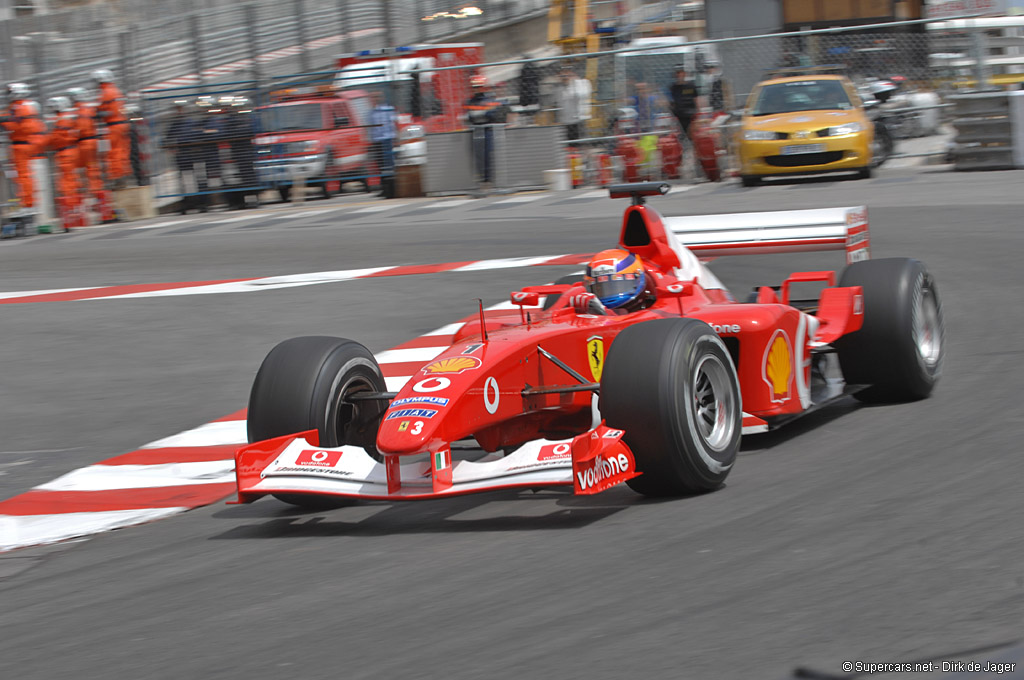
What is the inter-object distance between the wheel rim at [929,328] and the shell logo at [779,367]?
1050mm

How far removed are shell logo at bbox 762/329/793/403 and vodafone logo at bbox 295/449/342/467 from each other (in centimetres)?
197

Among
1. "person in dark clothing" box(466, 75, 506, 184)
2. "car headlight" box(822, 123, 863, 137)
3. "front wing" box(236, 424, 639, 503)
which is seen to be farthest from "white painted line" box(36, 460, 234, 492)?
"person in dark clothing" box(466, 75, 506, 184)

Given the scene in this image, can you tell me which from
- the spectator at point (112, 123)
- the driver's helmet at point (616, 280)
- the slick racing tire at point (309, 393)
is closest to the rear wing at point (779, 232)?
the driver's helmet at point (616, 280)

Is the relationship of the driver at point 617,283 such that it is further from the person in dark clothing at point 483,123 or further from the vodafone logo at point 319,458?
the person in dark clothing at point 483,123

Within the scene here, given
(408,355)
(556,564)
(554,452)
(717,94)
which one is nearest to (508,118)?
(717,94)

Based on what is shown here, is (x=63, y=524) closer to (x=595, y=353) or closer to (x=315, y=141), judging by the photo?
(x=595, y=353)

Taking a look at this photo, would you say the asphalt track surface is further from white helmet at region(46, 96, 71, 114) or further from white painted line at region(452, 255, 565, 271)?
white helmet at region(46, 96, 71, 114)

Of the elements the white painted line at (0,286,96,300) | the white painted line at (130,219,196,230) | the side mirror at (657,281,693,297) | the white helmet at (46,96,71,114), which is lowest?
the white painted line at (0,286,96,300)

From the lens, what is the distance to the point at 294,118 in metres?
21.0

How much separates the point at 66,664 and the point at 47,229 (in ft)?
55.8

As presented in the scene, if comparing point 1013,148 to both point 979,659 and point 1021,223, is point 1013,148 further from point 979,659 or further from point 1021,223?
point 979,659

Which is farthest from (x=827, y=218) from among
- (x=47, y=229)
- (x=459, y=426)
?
(x=47, y=229)

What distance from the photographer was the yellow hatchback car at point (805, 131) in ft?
57.6

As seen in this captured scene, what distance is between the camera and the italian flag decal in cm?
485
